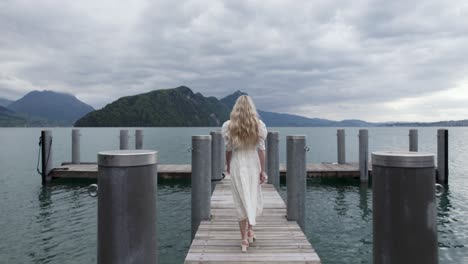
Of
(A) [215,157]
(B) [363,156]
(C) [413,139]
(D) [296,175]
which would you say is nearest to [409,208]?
(D) [296,175]

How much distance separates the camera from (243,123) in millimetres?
4879

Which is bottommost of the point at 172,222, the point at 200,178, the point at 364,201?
the point at 172,222

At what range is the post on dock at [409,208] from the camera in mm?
3189

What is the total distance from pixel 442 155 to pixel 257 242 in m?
13.8

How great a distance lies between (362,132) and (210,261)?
12.8 meters

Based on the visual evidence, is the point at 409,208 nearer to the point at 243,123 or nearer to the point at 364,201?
the point at 243,123

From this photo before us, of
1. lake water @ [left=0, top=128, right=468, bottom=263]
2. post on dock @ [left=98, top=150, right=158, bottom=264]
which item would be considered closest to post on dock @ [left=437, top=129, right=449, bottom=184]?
lake water @ [left=0, top=128, right=468, bottom=263]

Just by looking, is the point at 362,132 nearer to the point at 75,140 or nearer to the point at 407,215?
the point at 407,215

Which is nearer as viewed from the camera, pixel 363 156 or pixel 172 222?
pixel 172 222

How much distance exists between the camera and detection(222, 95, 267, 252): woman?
4.87m

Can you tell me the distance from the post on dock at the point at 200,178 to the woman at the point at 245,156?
1.32 m

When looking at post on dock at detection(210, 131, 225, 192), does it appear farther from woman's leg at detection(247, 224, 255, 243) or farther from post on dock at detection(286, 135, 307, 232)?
woman's leg at detection(247, 224, 255, 243)

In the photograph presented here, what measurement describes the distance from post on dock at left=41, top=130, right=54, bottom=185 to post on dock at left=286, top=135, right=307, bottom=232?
14.4m

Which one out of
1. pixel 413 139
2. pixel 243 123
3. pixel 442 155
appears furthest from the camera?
pixel 413 139
